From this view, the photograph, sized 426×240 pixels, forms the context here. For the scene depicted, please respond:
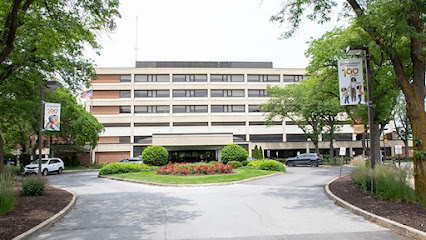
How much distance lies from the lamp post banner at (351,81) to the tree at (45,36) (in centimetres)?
843

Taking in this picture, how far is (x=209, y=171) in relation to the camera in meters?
22.8

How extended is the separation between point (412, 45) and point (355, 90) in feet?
7.88

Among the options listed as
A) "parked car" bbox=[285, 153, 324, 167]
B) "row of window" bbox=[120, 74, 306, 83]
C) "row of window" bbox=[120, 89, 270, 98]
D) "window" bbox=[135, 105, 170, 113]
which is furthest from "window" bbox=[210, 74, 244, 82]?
"parked car" bbox=[285, 153, 324, 167]

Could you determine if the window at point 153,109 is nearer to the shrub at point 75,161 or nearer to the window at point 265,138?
the shrub at point 75,161

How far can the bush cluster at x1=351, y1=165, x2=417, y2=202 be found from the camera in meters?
9.87

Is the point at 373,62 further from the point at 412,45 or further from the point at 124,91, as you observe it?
the point at 124,91

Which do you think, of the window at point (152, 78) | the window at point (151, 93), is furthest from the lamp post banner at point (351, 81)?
the window at point (152, 78)

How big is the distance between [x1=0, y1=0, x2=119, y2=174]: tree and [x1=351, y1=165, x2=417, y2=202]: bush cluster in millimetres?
10484

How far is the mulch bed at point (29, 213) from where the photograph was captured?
24.6 feet

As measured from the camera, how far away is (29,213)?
9.41 metres

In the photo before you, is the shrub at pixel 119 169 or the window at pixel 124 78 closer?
the shrub at pixel 119 169

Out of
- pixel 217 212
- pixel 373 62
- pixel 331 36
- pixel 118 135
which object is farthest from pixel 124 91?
pixel 217 212

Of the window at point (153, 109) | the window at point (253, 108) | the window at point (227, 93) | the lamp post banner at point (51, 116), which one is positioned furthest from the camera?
the window at point (253, 108)

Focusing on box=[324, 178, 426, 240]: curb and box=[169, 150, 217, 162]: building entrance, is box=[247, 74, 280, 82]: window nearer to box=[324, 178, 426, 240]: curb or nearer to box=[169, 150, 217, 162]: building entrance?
box=[169, 150, 217, 162]: building entrance
